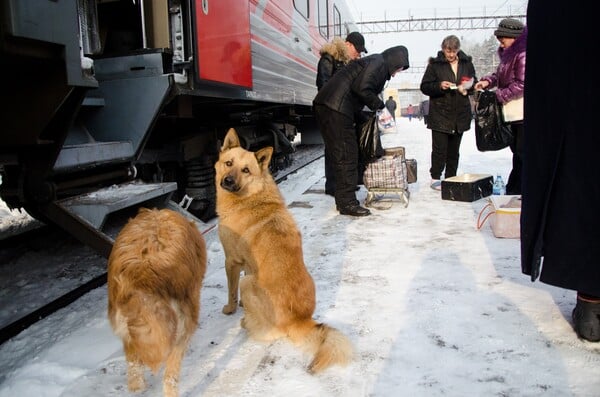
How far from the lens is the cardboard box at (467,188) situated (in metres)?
5.60

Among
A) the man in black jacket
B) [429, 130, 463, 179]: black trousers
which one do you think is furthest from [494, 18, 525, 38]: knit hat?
the man in black jacket

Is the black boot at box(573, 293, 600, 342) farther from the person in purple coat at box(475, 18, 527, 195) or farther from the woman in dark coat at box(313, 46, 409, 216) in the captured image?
the woman in dark coat at box(313, 46, 409, 216)

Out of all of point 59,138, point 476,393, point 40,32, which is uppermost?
point 40,32

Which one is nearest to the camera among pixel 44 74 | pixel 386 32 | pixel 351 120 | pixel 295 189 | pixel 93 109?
pixel 44 74

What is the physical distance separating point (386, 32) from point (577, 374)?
1548 inches

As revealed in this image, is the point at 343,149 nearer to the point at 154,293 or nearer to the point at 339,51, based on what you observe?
the point at 339,51

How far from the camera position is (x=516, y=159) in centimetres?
524

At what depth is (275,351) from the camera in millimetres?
2336

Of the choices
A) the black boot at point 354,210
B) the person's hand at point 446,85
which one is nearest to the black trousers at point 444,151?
the person's hand at point 446,85

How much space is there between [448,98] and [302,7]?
3.69 meters

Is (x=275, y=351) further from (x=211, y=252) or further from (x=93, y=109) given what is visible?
(x=93, y=109)

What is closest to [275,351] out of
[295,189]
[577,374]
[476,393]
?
[476,393]

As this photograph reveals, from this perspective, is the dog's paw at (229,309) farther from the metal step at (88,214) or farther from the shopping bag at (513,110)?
the shopping bag at (513,110)

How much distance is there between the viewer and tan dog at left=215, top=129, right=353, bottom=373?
7.36 ft
